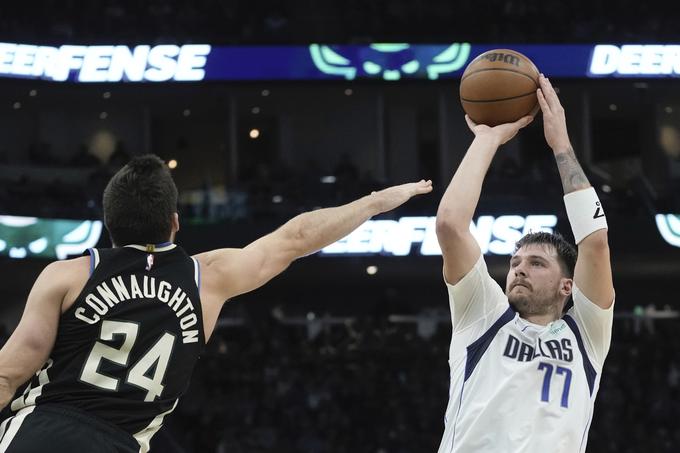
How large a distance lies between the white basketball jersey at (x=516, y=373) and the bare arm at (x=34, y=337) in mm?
1577

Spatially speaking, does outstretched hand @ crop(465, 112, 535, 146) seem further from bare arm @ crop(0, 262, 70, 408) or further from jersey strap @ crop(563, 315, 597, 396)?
bare arm @ crop(0, 262, 70, 408)

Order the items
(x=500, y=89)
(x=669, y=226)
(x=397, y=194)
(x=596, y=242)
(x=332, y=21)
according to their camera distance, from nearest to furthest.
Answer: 1. (x=596, y=242)
2. (x=397, y=194)
3. (x=500, y=89)
4. (x=669, y=226)
5. (x=332, y=21)

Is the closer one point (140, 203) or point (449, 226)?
point (140, 203)

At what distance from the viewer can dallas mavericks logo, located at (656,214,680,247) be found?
18.8m

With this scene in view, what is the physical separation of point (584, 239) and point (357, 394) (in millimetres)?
14682

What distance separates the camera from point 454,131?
76.0 feet

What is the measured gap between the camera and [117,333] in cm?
341

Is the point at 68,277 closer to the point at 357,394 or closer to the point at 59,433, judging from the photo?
the point at 59,433

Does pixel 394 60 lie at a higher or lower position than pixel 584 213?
higher

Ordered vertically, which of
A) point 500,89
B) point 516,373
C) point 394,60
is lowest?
point 516,373

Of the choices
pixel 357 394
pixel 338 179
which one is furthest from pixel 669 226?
pixel 357 394

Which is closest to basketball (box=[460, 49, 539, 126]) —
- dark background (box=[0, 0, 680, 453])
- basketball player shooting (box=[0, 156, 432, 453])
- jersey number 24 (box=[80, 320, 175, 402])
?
basketball player shooting (box=[0, 156, 432, 453])

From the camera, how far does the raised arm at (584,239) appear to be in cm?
412

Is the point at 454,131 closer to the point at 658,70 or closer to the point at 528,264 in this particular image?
the point at 658,70
